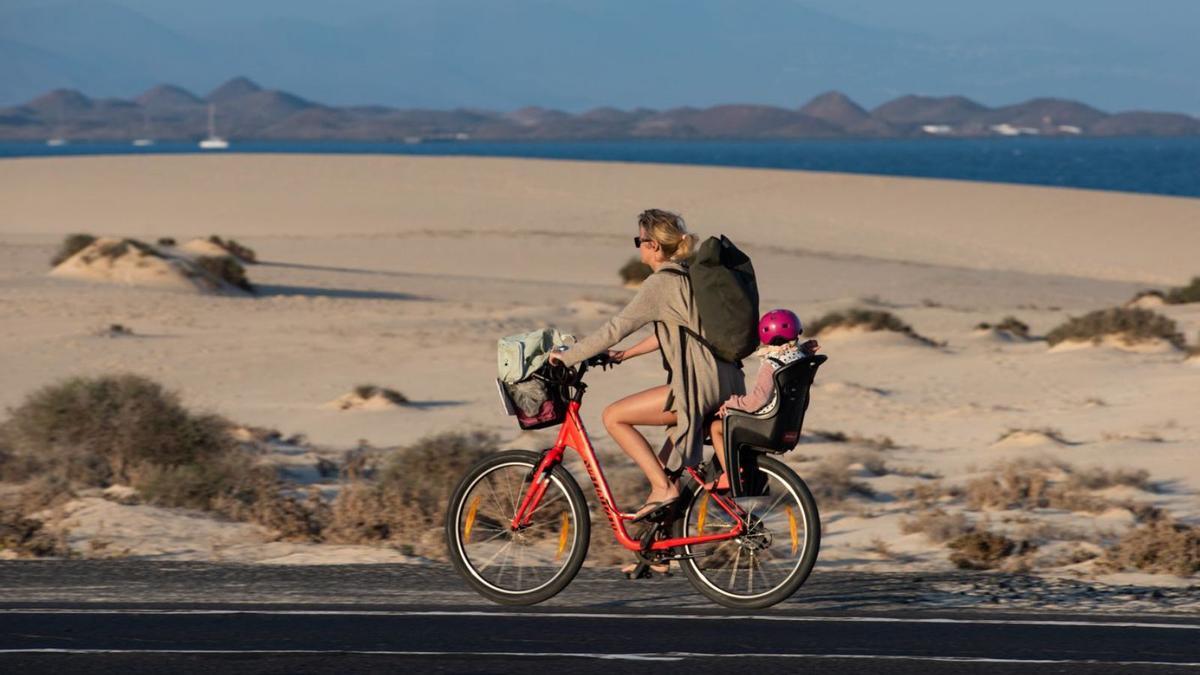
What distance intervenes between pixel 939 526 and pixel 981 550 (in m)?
0.74

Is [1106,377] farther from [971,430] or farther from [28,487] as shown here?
[28,487]

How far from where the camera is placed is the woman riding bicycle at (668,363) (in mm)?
7598

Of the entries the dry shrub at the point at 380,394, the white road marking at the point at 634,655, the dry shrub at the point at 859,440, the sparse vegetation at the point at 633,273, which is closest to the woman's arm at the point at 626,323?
the white road marking at the point at 634,655

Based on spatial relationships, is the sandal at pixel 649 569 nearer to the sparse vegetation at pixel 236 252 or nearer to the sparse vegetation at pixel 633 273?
the sparse vegetation at pixel 633 273

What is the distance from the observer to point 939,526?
10859 millimetres

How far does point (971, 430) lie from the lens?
1755cm

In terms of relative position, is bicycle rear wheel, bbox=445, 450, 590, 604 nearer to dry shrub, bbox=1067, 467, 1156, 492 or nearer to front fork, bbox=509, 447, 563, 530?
→ front fork, bbox=509, 447, 563, 530

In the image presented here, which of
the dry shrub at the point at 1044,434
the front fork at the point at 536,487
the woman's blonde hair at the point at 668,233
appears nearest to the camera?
the woman's blonde hair at the point at 668,233

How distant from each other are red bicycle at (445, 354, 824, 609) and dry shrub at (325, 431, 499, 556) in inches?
78.4

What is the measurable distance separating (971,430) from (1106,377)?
404cm

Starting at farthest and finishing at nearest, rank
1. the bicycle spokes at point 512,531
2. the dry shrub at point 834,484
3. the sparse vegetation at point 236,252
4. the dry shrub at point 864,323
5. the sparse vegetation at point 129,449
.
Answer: the sparse vegetation at point 236,252 → the dry shrub at point 864,323 → the dry shrub at point 834,484 → the sparse vegetation at point 129,449 → the bicycle spokes at point 512,531

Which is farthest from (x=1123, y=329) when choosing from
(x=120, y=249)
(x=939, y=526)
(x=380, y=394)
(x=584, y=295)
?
(x=120, y=249)

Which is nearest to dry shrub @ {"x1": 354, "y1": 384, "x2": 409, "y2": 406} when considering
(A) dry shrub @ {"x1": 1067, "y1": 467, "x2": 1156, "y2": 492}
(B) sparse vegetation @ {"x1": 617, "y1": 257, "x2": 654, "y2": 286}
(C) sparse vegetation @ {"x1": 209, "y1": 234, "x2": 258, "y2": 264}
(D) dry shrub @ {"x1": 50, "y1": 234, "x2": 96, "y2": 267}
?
(A) dry shrub @ {"x1": 1067, "y1": 467, "x2": 1156, "y2": 492}

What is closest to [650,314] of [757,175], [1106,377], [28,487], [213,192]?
[28,487]
